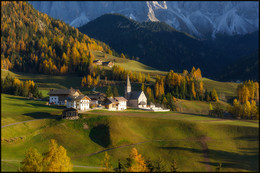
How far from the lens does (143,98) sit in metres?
148

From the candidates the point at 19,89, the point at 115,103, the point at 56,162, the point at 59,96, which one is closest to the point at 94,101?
the point at 115,103

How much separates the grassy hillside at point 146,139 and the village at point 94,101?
39.7ft

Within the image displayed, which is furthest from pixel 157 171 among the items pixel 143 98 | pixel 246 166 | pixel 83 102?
pixel 143 98

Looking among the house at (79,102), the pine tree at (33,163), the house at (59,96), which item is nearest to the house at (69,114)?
the house at (79,102)

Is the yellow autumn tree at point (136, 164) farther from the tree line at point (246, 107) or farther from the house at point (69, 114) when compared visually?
the tree line at point (246, 107)

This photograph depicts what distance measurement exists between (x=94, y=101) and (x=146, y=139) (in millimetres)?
48877

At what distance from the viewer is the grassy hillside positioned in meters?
77.5

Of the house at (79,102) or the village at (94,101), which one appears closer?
the house at (79,102)

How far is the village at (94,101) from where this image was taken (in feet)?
388

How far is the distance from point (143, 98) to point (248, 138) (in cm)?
6806

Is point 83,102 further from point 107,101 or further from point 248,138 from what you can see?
point 248,138

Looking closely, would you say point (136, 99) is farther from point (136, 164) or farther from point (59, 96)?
point (136, 164)

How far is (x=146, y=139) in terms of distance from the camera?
89.6 m

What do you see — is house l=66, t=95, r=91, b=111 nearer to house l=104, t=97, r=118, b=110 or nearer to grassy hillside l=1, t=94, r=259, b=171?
house l=104, t=97, r=118, b=110
